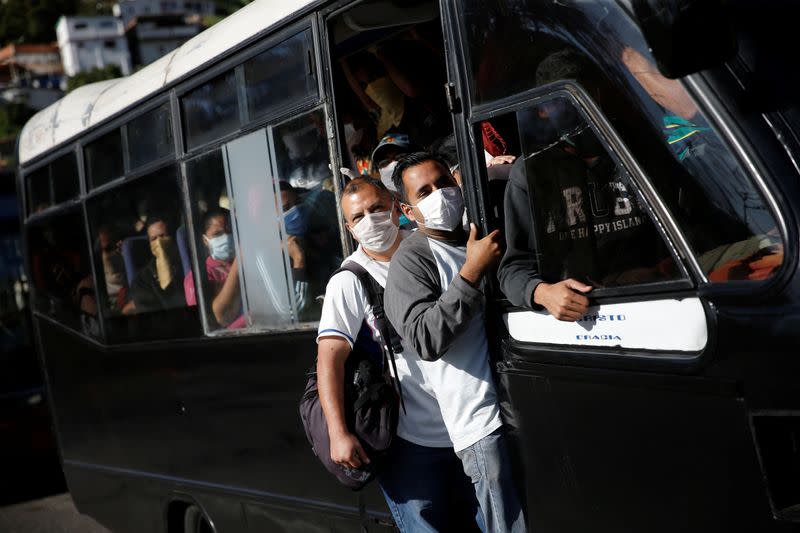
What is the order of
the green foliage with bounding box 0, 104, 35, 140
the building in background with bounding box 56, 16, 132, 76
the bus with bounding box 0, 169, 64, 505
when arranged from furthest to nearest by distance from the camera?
the building in background with bounding box 56, 16, 132, 76 → the green foliage with bounding box 0, 104, 35, 140 → the bus with bounding box 0, 169, 64, 505

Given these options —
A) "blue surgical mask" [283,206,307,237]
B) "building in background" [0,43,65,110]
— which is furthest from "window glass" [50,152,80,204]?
"building in background" [0,43,65,110]

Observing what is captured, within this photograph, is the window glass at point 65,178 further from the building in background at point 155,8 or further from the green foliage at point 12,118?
the building in background at point 155,8

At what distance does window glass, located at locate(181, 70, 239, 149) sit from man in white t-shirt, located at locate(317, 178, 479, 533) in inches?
53.1

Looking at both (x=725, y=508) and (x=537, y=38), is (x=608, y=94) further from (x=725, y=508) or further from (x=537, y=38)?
(x=725, y=508)

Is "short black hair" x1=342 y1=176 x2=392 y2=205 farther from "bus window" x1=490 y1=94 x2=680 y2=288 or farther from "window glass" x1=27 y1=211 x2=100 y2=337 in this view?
"window glass" x1=27 y1=211 x2=100 y2=337

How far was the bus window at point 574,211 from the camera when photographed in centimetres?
293

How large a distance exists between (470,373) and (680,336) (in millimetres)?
874

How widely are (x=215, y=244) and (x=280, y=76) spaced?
41.6 inches

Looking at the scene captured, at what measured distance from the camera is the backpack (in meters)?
3.67

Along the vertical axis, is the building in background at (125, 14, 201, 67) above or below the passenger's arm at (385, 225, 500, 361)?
above

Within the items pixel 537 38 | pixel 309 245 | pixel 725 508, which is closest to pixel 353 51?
pixel 309 245

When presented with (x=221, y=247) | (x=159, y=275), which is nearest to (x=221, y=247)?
(x=221, y=247)

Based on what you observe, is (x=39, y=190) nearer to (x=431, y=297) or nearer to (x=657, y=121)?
(x=431, y=297)

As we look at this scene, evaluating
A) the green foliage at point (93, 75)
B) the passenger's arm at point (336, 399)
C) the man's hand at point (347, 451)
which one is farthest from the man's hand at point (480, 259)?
the green foliage at point (93, 75)
